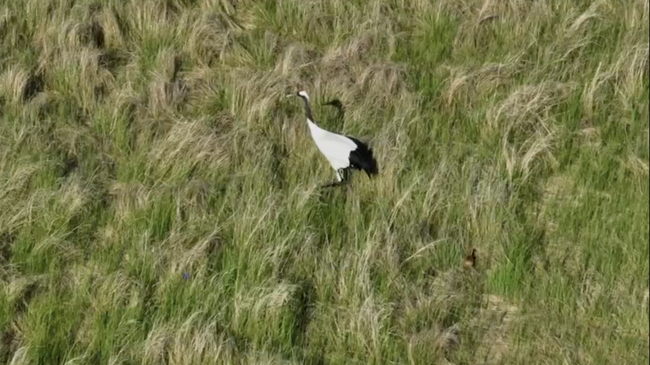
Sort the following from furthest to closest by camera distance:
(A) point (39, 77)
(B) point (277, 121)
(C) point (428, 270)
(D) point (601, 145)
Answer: (A) point (39, 77) < (B) point (277, 121) < (D) point (601, 145) < (C) point (428, 270)

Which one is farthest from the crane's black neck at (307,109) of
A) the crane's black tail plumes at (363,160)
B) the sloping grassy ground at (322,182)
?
the crane's black tail plumes at (363,160)

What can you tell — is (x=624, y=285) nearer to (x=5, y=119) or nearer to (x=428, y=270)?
(x=428, y=270)

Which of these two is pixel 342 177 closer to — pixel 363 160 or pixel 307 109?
pixel 363 160

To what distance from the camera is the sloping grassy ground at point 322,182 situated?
4469 millimetres

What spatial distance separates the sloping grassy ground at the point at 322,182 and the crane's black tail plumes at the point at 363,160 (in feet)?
0.21

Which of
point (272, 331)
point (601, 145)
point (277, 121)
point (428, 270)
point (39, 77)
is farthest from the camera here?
point (39, 77)

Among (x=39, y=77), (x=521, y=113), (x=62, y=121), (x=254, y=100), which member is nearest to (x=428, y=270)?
(x=521, y=113)

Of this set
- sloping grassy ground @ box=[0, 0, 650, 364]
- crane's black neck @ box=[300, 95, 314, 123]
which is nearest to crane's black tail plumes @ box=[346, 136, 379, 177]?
sloping grassy ground @ box=[0, 0, 650, 364]

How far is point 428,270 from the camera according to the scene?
190 inches

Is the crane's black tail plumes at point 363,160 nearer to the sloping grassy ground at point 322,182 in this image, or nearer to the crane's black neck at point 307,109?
the sloping grassy ground at point 322,182

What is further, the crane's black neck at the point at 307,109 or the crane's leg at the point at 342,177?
the crane's black neck at the point at 307,109

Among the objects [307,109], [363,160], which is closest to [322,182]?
[363,160]

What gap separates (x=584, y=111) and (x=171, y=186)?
233 cm

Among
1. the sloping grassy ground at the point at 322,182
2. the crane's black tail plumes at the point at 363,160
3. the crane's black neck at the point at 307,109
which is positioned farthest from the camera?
the crane's black neck at the point at 307,109
